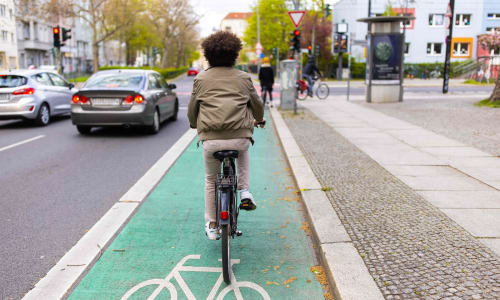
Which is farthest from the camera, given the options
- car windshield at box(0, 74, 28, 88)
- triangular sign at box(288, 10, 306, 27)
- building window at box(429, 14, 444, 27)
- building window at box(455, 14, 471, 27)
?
building window at box(429, 14, 444, 27)

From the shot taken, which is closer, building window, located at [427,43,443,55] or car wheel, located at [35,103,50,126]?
car wheel, located at [35,103,50,126]

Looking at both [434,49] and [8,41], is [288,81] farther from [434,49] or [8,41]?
[8,41]

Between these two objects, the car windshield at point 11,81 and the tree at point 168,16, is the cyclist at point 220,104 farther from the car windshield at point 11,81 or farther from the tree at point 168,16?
the tree at point 168,16

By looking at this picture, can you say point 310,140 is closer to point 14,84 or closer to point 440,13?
point 14,84

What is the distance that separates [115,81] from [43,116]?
326 cm

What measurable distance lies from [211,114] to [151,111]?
25.8ft

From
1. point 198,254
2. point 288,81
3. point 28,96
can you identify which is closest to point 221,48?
point 198,254

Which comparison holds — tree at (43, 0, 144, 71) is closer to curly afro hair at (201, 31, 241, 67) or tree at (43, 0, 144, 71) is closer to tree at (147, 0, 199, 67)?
tree at (147, 0, 199, 67)

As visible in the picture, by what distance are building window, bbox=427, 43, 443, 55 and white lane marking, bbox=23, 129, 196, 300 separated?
52814 millimetres

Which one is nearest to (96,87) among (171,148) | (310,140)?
(171,148)

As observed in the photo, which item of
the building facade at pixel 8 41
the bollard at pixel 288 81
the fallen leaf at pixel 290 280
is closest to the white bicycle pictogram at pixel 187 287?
the fallen leaf at pixel 290 280

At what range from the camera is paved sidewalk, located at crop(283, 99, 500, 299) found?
11.0 ft

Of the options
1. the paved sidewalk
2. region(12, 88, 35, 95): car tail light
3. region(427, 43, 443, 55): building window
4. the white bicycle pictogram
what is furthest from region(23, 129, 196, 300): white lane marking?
region(427, 43, 443, 55): building window

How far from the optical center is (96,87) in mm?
10984
